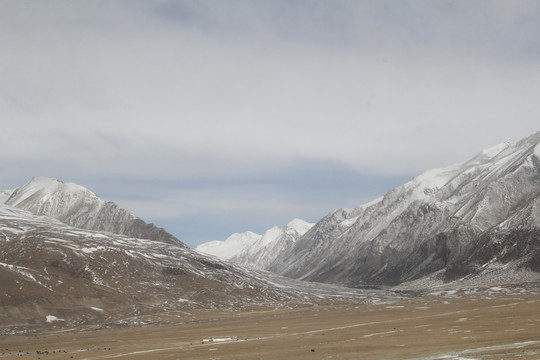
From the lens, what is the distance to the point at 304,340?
8438cm

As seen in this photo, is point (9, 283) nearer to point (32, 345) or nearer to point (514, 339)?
point (32, 345)

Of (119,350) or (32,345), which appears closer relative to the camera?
(119,350)

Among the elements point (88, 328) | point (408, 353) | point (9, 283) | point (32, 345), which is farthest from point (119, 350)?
point (9, 283)

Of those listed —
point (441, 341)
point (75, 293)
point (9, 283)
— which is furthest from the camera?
point (75, 293)

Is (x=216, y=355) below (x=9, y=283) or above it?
below

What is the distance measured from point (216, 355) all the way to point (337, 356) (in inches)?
705

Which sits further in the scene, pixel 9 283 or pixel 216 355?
pixel 9 283

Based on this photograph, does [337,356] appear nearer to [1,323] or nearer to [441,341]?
[441,341]

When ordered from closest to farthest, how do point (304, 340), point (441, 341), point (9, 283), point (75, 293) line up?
point (441, 341)
point (304, 340)
point (9, 283)
point (75, 293)

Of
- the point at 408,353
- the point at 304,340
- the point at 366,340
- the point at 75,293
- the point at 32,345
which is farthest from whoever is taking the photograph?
the point at 75,293

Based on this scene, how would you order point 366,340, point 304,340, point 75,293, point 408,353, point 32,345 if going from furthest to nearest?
point 75,293, point 32,345, point 304,340, point 366,340, point 408,353

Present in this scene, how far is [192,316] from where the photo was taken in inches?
7333

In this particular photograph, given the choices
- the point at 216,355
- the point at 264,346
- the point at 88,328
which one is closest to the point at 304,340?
the point at 264,346

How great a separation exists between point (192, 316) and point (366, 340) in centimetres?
11967
